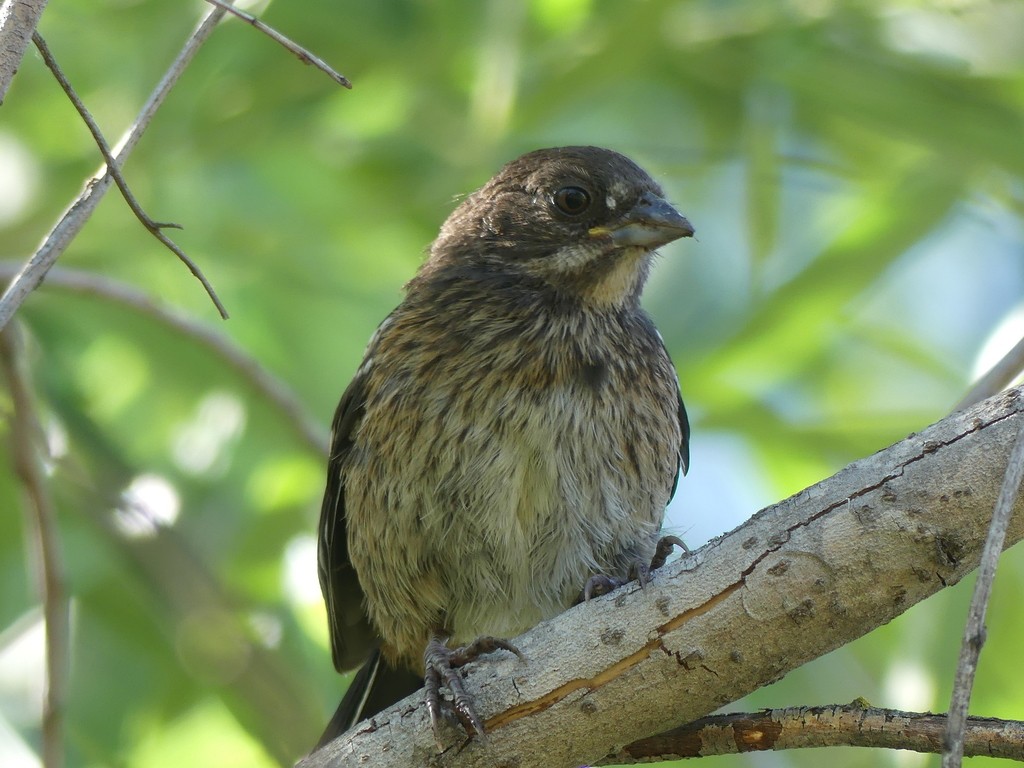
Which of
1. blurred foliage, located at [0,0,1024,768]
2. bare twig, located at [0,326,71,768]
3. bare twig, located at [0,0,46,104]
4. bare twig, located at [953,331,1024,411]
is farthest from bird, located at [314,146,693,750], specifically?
bare twig, located at [0,0,46,104]

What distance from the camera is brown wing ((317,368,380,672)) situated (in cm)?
383

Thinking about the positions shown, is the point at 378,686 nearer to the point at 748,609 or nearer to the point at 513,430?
the point at 513,430

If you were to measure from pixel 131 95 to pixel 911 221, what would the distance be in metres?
2.45

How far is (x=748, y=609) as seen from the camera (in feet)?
7.30

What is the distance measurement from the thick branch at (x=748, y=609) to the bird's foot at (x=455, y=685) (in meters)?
0.03

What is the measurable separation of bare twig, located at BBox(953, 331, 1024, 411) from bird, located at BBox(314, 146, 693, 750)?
935 millimetres

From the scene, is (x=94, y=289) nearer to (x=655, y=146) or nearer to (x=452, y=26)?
(x=452, y=26)

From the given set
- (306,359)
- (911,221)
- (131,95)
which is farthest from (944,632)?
(131,95)

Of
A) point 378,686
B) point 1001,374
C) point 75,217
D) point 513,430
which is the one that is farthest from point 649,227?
point 75,217

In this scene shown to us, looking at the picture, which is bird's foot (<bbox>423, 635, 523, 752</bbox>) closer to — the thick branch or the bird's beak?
the thick branch

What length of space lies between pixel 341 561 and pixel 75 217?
2.11 meters

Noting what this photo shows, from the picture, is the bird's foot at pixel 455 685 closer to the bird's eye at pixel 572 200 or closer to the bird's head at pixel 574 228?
the bird's head at pixel 574 228

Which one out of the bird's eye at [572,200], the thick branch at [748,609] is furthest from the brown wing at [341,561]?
the thick branch at [748,609]

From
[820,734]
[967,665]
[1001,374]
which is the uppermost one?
[1001,374]
